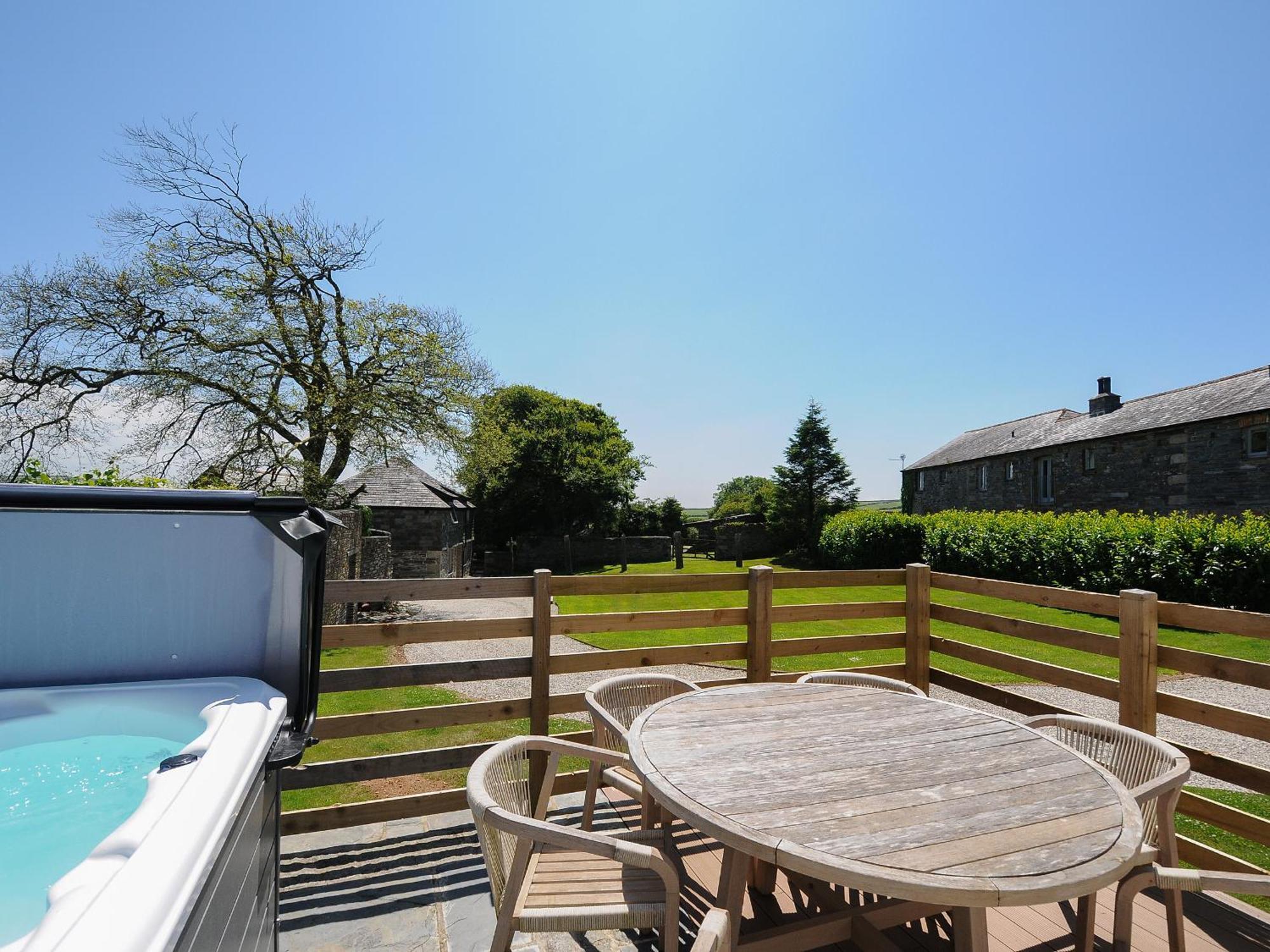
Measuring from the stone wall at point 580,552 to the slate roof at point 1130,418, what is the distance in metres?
13.5

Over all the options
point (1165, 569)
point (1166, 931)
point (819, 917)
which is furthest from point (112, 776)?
point (1165, 569)

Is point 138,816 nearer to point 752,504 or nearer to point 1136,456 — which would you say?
point 1136,456

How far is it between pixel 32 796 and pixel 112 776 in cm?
22

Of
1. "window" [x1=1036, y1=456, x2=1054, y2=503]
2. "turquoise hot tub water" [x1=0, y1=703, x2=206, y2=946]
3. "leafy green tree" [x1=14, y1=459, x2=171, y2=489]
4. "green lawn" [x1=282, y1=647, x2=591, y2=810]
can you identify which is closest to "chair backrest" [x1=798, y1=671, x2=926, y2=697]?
"green lawn" [x1=282, y1=647, x2=591, y2=810]

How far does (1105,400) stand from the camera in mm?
19766

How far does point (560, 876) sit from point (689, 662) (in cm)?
193

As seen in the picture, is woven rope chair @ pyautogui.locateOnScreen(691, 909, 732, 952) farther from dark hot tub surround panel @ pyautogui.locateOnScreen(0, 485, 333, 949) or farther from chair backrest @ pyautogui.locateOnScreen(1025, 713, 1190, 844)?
Result: dark hot tub surround panel @ pyautogui.locateOnScreen(0, 485, 333, 949)

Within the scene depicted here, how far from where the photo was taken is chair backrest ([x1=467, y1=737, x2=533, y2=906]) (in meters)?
1.63

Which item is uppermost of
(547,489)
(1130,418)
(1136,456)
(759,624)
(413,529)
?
(1130,418)

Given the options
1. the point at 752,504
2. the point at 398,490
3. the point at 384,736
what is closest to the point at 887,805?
the point at 384,736

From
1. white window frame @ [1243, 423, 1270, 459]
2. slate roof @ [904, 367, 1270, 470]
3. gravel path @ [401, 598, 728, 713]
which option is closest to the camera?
gravel path @ [401, 598, 728, 713]

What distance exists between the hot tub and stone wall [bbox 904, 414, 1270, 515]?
19.2 m

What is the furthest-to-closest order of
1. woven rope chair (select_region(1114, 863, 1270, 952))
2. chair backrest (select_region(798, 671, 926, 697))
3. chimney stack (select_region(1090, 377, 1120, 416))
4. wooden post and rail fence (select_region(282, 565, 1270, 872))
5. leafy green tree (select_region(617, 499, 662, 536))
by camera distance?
leafy green tree (select_region(617, 499, 662, 536)) < chimney stack (select_region(1090, 377, 1120, 416)) < chair backrest (select_region(798, 671, 926, 697)) < wooden post and rail fence (select_region(282, 565, 1270, 872)) < woven rope chair (select_region(1114, 863, 1270, 952))

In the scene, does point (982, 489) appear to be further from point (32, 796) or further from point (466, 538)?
point (32, 796)
